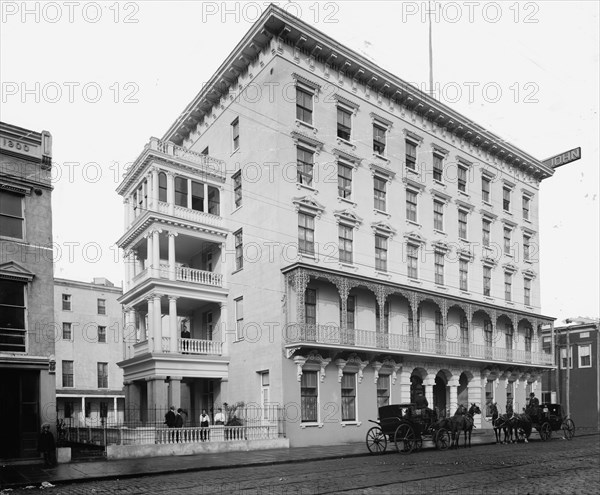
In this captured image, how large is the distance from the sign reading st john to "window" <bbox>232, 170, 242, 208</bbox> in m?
26.6

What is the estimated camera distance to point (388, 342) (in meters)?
34.2

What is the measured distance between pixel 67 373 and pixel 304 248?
1421 inches

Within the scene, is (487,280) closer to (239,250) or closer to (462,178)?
(462,178)

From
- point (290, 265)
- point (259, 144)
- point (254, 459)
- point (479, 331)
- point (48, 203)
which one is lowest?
point (254, 459)

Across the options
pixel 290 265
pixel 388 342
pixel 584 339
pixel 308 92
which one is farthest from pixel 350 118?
pixel 584 339

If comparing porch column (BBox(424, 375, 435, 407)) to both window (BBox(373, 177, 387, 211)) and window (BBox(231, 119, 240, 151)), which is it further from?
window (BBox(231, 119, 240, 151))

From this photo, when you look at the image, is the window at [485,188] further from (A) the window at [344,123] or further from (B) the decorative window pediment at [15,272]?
(B) the decorative window pediment at [15,272]

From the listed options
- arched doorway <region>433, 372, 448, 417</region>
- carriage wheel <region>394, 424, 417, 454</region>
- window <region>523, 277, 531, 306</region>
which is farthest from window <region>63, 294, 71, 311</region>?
carriage wheel <region>394, 424, 417, 454</region>

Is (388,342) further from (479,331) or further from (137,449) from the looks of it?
(137,449)

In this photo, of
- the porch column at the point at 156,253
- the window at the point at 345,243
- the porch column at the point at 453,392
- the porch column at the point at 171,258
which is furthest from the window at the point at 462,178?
the porch column at the point at 156,253

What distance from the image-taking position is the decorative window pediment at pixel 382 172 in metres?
36.1

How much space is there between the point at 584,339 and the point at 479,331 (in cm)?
1998

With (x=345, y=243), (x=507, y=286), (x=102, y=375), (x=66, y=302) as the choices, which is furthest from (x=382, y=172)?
(x=102, y=375)

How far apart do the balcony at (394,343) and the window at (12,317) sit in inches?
456
